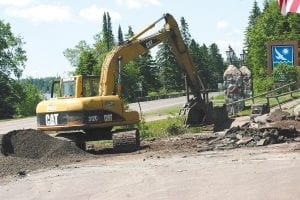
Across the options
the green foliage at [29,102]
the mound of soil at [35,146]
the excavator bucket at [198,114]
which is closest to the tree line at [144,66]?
the green foliage at [29,102]

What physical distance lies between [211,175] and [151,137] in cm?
1195

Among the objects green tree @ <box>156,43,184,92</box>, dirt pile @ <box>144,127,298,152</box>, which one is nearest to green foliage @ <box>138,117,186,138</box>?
dirt pile @ <box>144,127,298,152</box>

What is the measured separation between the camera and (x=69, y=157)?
16.7 meters

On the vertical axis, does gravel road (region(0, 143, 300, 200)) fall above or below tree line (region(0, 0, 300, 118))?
below

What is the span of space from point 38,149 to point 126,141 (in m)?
2.68

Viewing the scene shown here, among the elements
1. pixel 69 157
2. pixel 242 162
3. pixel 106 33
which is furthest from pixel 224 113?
pixel 106 33

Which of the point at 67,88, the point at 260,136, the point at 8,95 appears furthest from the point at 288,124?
the point at 8,95

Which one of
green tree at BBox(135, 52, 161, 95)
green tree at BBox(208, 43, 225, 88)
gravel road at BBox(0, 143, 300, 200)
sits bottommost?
gravel road at BBox(0, 143, 300, 200)

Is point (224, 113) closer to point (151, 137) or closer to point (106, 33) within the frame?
point (151, 137)

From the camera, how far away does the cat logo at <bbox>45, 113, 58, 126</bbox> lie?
59.6 ft

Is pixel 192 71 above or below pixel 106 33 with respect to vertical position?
below

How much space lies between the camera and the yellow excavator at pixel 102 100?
706 inches

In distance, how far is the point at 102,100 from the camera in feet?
59.7

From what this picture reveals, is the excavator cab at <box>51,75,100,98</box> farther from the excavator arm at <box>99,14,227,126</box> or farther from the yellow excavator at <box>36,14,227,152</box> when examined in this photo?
the excavator arm at <box>99,14,227,126</box>
